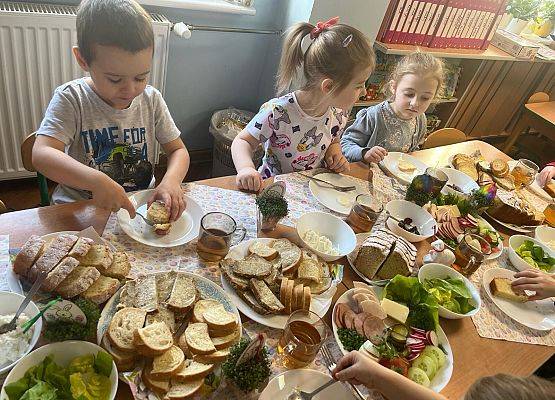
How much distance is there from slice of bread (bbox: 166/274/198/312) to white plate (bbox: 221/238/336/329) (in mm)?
98

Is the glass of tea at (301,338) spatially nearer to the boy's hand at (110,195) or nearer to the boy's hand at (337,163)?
the boy's hand at (110,195)

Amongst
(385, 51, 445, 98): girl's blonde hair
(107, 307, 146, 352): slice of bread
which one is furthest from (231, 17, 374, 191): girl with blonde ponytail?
(107, 307, 146, 352): slice of bread

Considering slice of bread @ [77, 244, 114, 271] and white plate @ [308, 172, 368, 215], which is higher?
slice of bread @ [77, 244, 114, 271]

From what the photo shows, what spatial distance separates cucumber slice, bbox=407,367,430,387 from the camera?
984 mm

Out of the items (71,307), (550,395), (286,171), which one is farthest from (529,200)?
(71,307)

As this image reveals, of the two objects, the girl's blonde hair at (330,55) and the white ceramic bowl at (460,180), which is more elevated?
the girl's blonde hair at (330,55)

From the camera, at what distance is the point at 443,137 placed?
A: 238cm

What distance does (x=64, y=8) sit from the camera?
6.44 feet

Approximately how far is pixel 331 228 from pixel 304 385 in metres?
0.58

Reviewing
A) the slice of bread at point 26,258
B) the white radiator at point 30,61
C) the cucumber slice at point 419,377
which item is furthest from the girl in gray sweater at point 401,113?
the slice of bread at point 26,258

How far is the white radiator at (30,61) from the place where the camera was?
186cm

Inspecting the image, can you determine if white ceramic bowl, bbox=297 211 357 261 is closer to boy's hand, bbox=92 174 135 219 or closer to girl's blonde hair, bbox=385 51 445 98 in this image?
boy's hand, bbox=92 174 135 219

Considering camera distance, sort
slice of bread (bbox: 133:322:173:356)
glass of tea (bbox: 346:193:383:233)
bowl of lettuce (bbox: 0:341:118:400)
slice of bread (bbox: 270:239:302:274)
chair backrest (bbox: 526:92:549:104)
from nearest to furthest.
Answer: bowl of lettuce (bbox: 0:341:118:400) < slice of bread (bbox: 133:322:173:356) < slice of bread (bbox: 270:239:302:274) < glass of tea (bbox: 346:193:383:233) < chair backrest (bbox: 526:92:549:104)

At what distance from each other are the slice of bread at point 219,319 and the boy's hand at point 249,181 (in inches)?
22.3
